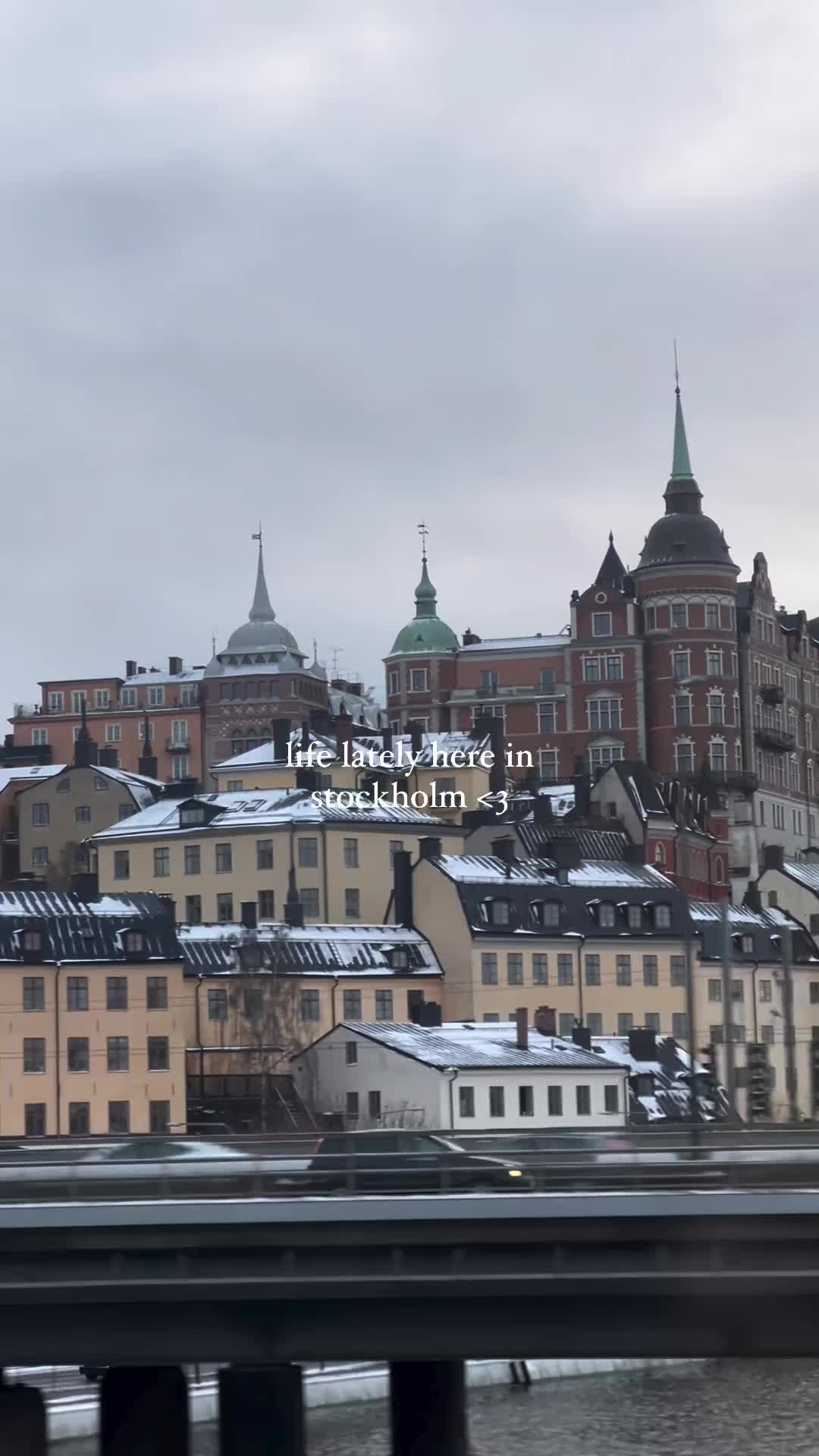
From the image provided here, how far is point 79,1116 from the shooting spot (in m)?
99.3

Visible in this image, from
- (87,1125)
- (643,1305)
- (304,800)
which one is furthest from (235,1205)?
(304,800)

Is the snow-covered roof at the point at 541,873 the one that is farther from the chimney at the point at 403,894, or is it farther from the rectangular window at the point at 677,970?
the rectangular window at the point at 677,970

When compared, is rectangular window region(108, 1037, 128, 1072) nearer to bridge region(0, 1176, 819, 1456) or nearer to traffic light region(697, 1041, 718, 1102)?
traffic light region(697, 1041, 718, 1102)

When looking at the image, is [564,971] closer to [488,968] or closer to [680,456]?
[488,968]

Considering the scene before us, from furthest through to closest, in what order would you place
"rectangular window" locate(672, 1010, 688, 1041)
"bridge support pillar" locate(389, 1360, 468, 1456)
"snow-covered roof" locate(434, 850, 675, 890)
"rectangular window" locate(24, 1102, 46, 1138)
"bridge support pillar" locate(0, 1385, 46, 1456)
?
"rectangular window" locate(672, 1010, 688, 1041) < "snow-covered roof" locate(434, 850, 675, 890) < "rectangular window" locate(24, 1102, 46, 1138) < "bridge support pillar" locate(389, 1360, 468, 1456) < "bridge support pillar" locate(0, 1385, 46, 1456)

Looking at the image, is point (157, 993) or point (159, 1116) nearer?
point (159, 1116)

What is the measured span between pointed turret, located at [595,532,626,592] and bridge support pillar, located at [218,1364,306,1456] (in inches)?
5696

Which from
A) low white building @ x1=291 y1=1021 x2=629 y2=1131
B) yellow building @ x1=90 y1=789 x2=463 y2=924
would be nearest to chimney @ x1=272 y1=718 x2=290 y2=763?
yellow building @ x1=90 y1=789 x2=463 y2=924

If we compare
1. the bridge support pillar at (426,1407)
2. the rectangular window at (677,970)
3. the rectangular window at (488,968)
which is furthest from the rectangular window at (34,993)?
the bridge support pillar at (426,1407)

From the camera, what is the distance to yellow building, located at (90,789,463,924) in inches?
5000

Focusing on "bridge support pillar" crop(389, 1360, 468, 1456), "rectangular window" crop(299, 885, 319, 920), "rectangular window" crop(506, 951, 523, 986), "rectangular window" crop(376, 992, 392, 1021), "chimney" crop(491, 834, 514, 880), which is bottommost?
"bridge support pillar" crop(389, 1360, 468, 1456)

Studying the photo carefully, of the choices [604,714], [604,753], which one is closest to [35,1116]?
[604,753]

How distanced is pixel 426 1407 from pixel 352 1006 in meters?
73.5

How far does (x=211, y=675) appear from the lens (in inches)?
7849
